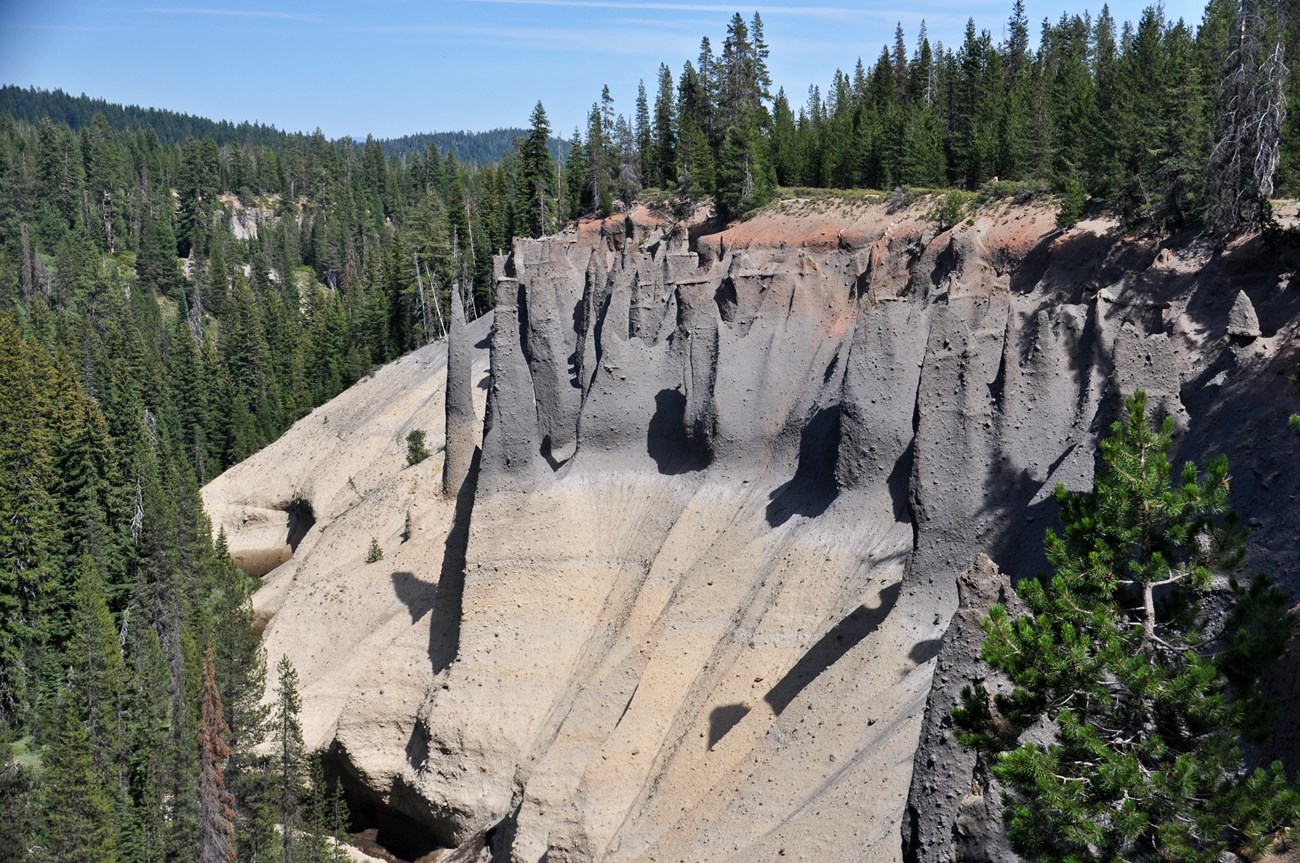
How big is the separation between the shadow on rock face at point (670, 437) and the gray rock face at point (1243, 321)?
13.4m

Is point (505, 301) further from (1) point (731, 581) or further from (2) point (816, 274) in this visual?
(1) point (731, 581)

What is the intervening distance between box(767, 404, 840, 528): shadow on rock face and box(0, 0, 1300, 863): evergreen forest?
11.1 m

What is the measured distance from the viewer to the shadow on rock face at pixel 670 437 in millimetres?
31906

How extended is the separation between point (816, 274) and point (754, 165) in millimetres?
36629

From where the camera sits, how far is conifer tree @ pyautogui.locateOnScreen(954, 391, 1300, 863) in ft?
39.2

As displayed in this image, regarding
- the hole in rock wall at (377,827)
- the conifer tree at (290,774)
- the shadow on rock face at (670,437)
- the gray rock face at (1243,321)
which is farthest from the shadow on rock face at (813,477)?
the conifer tree at (290,774)

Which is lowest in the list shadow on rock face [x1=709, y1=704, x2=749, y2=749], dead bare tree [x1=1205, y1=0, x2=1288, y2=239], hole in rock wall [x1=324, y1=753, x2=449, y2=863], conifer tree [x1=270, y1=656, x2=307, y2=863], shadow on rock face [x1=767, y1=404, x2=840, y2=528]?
hole in rock wall [x1=324, y1=753, x2=449, y2=863]

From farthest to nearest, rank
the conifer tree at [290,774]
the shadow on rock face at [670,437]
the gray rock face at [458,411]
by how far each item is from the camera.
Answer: the gray rock face at [458,411], the shadow on rock face at [670,437], the conifer tree at [290,774]

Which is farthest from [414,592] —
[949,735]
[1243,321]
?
[1243,321]

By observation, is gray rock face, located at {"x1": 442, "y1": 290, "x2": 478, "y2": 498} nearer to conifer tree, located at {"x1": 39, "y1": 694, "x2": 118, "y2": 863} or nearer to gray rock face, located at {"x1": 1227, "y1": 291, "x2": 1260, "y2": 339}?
conifer tree, located at {"x1": 39, "y1": 694, "x2": 118, "y2": 863}

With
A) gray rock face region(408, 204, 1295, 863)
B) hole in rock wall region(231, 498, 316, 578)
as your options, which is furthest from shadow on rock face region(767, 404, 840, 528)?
hole in rock wall region(231, 498, 316, 578)

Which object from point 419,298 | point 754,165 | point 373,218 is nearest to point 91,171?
point 373,218

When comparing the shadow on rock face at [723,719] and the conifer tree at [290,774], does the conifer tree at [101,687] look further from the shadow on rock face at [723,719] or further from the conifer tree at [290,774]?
the shadow on rock face at [723,719]

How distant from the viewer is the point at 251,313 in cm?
9225
